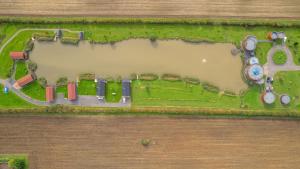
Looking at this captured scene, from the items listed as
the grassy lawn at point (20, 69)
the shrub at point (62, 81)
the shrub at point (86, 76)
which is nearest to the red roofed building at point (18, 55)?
the grassy lawn at point (20, 69)

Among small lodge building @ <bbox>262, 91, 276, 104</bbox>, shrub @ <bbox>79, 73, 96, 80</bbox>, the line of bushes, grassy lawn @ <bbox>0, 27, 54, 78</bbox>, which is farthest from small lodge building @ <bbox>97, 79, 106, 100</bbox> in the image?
small lodge building @ <bbox>262, 91, 276, 104</bbox>

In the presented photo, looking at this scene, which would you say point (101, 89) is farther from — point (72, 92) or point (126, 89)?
point (72, 92)

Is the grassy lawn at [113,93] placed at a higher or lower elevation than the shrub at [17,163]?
higher

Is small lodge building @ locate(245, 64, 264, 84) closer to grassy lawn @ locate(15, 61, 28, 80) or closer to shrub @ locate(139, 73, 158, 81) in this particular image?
shrub @ locate(139, 73, 158, 81)

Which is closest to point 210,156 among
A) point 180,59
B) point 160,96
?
point 160,96

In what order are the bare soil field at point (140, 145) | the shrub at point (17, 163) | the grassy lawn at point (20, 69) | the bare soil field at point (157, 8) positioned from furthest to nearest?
the bare soil field at point (157, 8), the grassy lawn at point (20, 69), the bare soil field at point (140, 145), the shrub at point (17, 163)

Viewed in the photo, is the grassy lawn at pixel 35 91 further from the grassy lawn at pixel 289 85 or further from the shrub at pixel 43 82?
the grassy lawn at pixel 289 85
